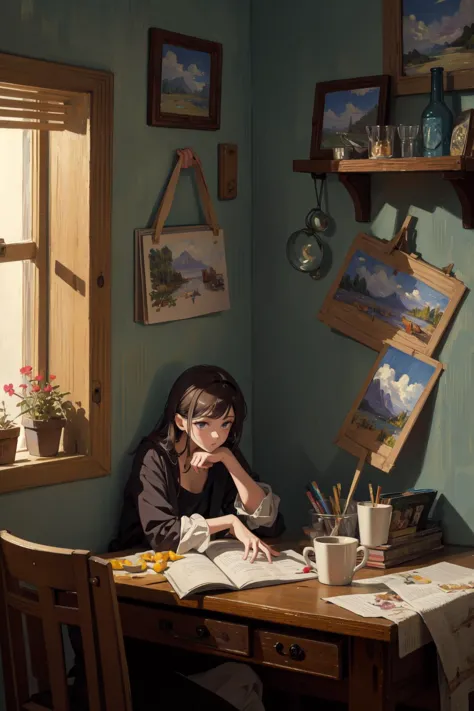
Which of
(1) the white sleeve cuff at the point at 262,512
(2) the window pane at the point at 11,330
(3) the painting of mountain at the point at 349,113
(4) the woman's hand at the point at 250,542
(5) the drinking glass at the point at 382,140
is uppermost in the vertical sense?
(3) the painting of mountain at the point at 349,113

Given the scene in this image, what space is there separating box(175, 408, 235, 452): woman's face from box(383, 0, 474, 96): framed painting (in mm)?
1046

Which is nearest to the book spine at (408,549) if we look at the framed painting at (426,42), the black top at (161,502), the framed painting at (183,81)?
the black top at (161,502)

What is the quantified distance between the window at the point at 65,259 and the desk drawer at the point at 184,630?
16.6 inches

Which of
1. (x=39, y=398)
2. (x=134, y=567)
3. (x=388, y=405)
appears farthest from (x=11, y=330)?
(x=388, y=405)

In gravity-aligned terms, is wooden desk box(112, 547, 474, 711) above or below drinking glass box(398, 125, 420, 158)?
below

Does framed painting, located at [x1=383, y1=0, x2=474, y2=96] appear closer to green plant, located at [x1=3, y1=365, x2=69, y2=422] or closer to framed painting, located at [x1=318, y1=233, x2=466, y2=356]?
framed painting, located at [x1=318, y1=233, x2=466, y2=356]

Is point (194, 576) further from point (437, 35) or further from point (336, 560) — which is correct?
point (437, 35)

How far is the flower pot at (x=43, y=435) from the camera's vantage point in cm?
278

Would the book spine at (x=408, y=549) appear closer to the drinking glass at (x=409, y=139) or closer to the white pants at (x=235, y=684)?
the white pants at (x=235, y=684)

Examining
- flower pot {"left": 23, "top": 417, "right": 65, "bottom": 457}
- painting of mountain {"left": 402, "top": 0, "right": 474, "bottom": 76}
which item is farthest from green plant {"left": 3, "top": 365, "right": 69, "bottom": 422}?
painting of mountain {"left": 402, "top": 0, "right": 474, "bottom": 76}

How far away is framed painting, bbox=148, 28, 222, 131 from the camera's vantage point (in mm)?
2953

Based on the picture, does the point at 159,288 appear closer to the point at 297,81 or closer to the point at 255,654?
the point at 297,81

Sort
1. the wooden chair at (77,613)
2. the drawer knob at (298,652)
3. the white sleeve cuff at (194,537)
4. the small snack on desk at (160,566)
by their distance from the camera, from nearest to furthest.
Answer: the wooden chair at (77,613)
the drawer knob at (298,652)
the small snack on desk at (160,566)
the white sleeve cuff at (194,537)

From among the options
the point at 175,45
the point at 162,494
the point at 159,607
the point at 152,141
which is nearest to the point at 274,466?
the point at 162,494
